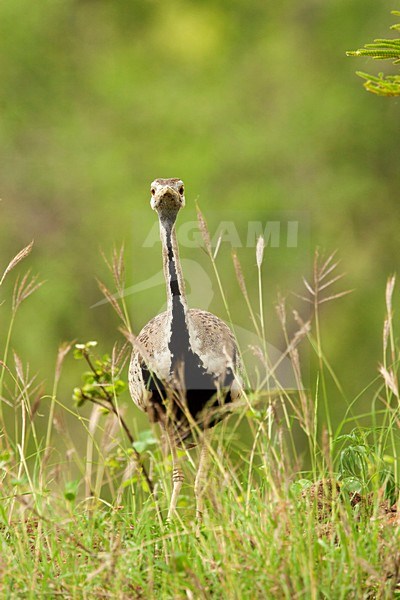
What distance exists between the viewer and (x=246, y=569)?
11.4ft

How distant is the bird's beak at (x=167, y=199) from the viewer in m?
5.28

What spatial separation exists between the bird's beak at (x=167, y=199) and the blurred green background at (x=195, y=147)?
29.0 ft

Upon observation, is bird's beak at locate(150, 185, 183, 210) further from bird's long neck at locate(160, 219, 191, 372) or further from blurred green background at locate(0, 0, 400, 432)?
blurred green background at locate(0, 0, 400, 432)

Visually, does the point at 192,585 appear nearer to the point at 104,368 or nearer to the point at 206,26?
the point at 104,368

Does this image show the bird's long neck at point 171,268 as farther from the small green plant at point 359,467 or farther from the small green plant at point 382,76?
the small green plant at point 382,76

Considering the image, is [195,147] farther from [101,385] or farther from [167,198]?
[101,385]

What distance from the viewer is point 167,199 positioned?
5301mm

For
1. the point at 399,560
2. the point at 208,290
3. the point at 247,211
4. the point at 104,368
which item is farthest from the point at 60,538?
the point at 247,211

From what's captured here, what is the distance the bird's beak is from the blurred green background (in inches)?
348

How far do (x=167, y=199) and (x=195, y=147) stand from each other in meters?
10.5

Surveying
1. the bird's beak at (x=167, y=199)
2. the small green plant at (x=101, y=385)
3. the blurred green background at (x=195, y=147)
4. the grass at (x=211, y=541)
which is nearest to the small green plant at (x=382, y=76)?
the grass at (x=211, y=541)

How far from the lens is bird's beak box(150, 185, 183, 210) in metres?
5.28

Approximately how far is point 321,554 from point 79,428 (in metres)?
10.0

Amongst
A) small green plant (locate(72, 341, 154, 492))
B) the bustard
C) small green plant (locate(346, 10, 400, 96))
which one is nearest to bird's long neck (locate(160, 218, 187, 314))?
the bustard
